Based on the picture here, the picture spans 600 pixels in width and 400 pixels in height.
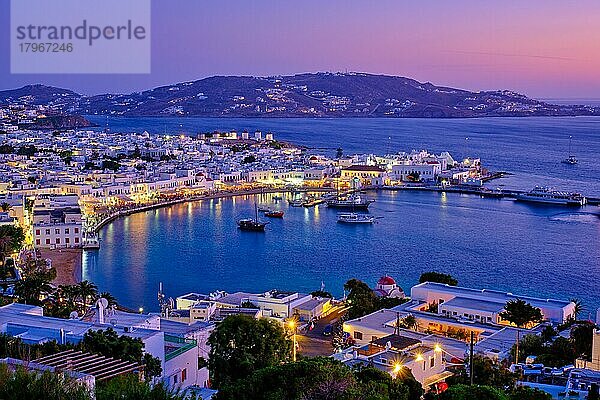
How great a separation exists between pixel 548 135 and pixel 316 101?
144ft

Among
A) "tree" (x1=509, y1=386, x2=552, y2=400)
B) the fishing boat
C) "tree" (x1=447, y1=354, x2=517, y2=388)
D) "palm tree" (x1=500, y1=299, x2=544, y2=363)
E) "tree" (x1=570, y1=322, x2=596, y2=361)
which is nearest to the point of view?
"tree" (x1=509, y1=386, x2=552, y2=400)

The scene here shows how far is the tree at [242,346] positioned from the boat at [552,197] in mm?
15835

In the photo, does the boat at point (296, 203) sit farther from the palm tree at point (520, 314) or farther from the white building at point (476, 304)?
the palm tree at point (520, 314)

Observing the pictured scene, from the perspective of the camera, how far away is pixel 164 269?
11.9 metres

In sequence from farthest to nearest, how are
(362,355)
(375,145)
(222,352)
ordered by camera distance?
(375,145), (362,355), (222,352)

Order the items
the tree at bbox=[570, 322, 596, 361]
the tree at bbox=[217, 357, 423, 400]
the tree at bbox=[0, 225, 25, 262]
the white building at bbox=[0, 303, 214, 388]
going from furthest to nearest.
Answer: the tree at bbox=[0, 225, 25, 262] → the tree at bbox=[570, 322, 596, 361] → the white building at bbox=[0, 303, 214, 388] → the tree at bbox=[217, 357, 423, 400]

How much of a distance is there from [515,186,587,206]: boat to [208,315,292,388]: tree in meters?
15.8

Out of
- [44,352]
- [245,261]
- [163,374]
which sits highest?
[44,352]

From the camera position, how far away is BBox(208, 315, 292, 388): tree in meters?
4.82

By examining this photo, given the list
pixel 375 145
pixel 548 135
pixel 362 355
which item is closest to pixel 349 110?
pixel 548 135

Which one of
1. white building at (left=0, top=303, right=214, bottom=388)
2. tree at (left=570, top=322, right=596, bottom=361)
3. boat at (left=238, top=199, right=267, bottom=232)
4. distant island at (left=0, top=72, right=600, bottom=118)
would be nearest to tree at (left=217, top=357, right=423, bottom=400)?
white building at (left=0, top=303, right=214, bottom=388)

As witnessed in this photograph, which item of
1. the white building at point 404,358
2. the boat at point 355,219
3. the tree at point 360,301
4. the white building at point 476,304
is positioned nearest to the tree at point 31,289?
the tree at point 360,301

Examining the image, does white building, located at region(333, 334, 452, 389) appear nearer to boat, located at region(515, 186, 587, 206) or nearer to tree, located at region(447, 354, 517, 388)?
tree, located at region(447, 354, 517, 388)

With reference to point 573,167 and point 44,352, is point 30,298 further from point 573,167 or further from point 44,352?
point 573,167
